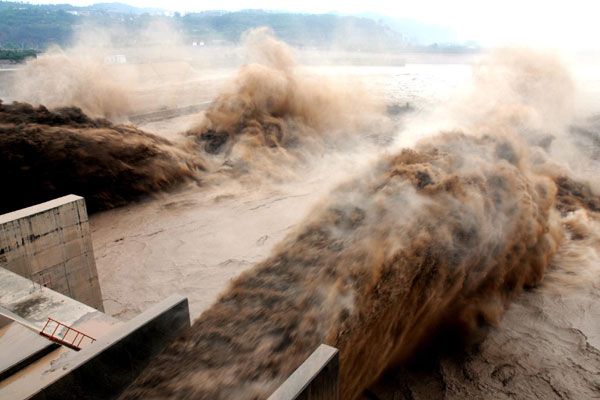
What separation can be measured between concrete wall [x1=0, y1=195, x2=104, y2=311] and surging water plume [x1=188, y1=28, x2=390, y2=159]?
8.19 m

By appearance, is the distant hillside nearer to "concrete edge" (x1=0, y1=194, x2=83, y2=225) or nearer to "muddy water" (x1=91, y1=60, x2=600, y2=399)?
"muddy water" (x1=91, y1=60, x2=600, y2=399)

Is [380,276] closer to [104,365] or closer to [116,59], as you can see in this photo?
[104,365]

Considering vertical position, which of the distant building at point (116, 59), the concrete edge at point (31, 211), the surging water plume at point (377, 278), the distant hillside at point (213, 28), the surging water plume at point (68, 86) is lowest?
the surging water plume at point (377, 278)

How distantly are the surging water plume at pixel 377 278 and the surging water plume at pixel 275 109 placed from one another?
25.9 feet

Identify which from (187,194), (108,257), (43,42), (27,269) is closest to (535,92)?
(187,194)

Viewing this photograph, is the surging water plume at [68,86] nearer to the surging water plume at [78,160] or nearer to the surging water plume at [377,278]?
the surging water plume at [78,160]

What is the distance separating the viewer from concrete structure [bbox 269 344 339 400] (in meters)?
2.85

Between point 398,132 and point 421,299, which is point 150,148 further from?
point 398,132

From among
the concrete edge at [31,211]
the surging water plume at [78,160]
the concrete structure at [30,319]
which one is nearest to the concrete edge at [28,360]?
the concrete structure at [30,319]

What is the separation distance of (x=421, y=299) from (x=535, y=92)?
14170mm

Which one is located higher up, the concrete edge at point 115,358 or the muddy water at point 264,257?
the concrete edge at point 115,358

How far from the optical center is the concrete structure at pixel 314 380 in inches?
112

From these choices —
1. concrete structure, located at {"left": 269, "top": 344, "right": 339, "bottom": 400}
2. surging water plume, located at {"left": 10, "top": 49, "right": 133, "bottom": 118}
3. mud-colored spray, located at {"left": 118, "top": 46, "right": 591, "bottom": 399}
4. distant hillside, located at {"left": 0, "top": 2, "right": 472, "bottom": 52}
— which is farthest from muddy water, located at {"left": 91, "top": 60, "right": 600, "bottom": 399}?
distant hillside, located at {"left": 0, "top": 2, "right": 472, "bottom": 52}

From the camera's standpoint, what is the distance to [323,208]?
21.8ft
